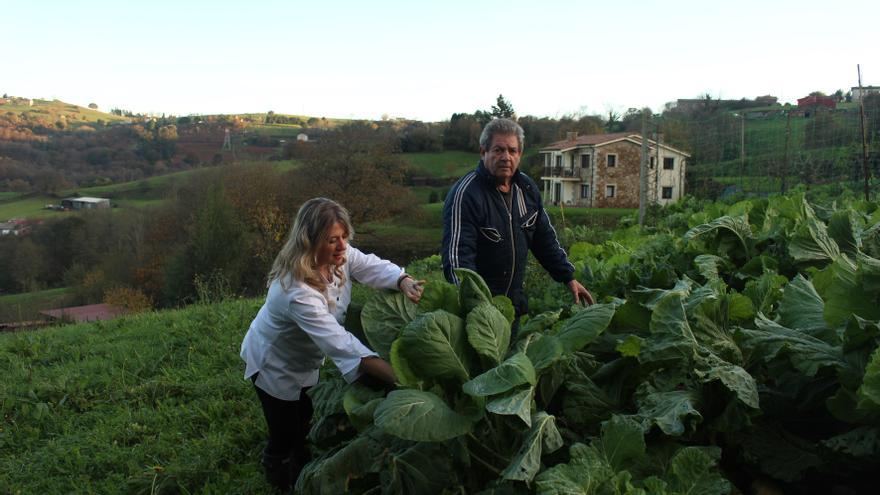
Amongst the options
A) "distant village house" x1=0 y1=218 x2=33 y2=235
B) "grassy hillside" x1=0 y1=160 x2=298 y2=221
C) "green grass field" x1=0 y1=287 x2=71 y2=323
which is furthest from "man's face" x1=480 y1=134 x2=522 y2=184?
"grassy hillside" x1=0 y1=160 x2=298 y2=221

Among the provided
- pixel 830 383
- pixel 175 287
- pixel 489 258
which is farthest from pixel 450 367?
pixel 175 287

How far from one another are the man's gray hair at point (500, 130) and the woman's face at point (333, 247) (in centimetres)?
115

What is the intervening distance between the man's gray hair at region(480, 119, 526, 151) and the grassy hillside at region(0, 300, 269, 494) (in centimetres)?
237

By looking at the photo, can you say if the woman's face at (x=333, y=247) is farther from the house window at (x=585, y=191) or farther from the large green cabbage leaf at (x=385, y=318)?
the house window at (x=585, y=191)

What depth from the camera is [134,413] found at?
5.48m

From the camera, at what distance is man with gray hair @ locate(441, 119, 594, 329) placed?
13.1 ft

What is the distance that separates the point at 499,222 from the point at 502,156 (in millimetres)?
414

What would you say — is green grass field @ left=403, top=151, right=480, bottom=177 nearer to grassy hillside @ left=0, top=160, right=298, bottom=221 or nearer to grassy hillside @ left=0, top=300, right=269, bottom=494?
grassy hillside @ left=0, top=160, right=298, bottom=221

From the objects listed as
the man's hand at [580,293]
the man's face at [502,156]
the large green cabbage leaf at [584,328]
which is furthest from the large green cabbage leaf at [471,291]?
the man's face at [502,156]

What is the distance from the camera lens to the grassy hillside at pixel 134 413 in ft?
14.5

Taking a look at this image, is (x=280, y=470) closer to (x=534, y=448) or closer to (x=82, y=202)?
(x=534, y=448)

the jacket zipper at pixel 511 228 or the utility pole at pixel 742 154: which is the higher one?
the utility pole at pixel 742 154

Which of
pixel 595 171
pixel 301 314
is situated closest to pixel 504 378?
pixel 301 314

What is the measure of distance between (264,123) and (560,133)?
239 ft
